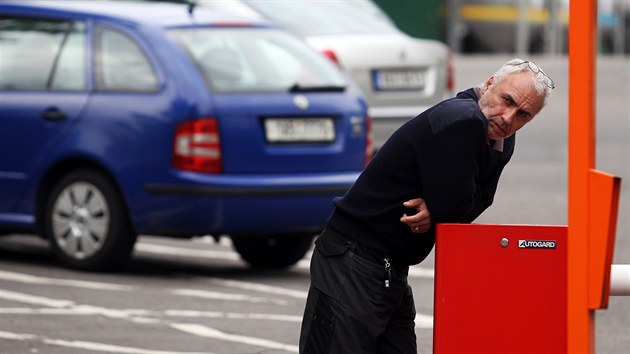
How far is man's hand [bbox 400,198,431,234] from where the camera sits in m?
4.75

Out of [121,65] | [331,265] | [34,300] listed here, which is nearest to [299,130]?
[121,65]

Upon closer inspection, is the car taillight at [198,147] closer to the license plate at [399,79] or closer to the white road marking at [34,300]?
the white road marking at [34,300]

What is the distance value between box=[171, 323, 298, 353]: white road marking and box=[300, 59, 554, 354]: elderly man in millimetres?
2811

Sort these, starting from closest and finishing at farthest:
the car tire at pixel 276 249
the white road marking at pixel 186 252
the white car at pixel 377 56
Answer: the car tire at pixel 276 249
the white road marking at pixel 186 252
the white car at pixel 377 56

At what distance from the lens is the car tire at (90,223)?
9.90 metres

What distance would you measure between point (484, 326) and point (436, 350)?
15 cm

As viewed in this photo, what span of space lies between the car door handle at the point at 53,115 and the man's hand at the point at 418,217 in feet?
18.5

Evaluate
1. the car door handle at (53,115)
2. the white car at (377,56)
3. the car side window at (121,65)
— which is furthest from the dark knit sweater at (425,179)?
the white car at (377,56)

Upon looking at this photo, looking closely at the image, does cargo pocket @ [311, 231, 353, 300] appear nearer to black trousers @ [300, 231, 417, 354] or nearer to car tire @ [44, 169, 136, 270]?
black trousers @ [300, 231, 417, 354]

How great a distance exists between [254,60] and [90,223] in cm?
146

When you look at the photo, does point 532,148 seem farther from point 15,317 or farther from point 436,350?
point 436,350

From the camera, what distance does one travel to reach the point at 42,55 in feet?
34.7

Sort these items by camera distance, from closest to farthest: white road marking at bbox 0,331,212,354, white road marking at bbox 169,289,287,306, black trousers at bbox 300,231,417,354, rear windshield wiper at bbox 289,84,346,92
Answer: black trousers at bbox 300,231,417,354, white road marking at bbox 0,331,212,354, white road marking at bbox 169,289,287,306, rear windshield wiper at bbox 289,84,346,92

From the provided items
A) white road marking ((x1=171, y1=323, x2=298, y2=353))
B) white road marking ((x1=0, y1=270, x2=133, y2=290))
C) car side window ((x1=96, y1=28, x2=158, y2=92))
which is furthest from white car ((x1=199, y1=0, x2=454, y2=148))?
white road marking ((x1=171, y1=323, x2=298, y2=353))
